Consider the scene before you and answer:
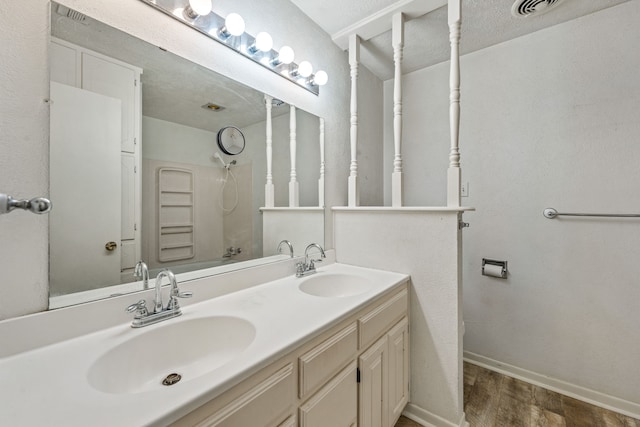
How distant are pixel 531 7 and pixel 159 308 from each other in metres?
2.42

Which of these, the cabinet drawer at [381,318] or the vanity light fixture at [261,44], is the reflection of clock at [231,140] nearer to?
the vanity light fixture at [261,44]

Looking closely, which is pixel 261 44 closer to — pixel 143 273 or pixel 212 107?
pixel 212 107

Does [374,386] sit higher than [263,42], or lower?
→ lower

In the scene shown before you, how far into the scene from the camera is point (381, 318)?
1.15m

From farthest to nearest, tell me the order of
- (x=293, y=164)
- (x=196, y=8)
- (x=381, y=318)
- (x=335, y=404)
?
1. (x=293, y=164)
2. (x=381, y=318)
3. (x=196, y=8)
4. (x=335, y=404)

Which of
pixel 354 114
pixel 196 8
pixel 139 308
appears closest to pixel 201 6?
pixel 196 8

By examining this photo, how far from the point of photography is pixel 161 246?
3.30 feet

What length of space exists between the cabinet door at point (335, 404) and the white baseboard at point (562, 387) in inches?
55.6

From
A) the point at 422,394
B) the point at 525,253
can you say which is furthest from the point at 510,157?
the point at 422,394

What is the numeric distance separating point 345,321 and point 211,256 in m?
0.66

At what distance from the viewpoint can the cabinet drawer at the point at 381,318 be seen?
1.04 m

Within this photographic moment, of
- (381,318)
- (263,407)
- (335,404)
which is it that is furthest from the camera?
(381,318)

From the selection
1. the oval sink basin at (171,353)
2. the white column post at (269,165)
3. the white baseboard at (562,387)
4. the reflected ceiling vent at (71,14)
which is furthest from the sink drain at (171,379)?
the white baseboard at (562,387)

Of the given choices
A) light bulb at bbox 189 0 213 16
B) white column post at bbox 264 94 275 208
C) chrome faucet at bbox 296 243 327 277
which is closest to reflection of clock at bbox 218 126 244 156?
white column post at bbox 264 94 275 208
